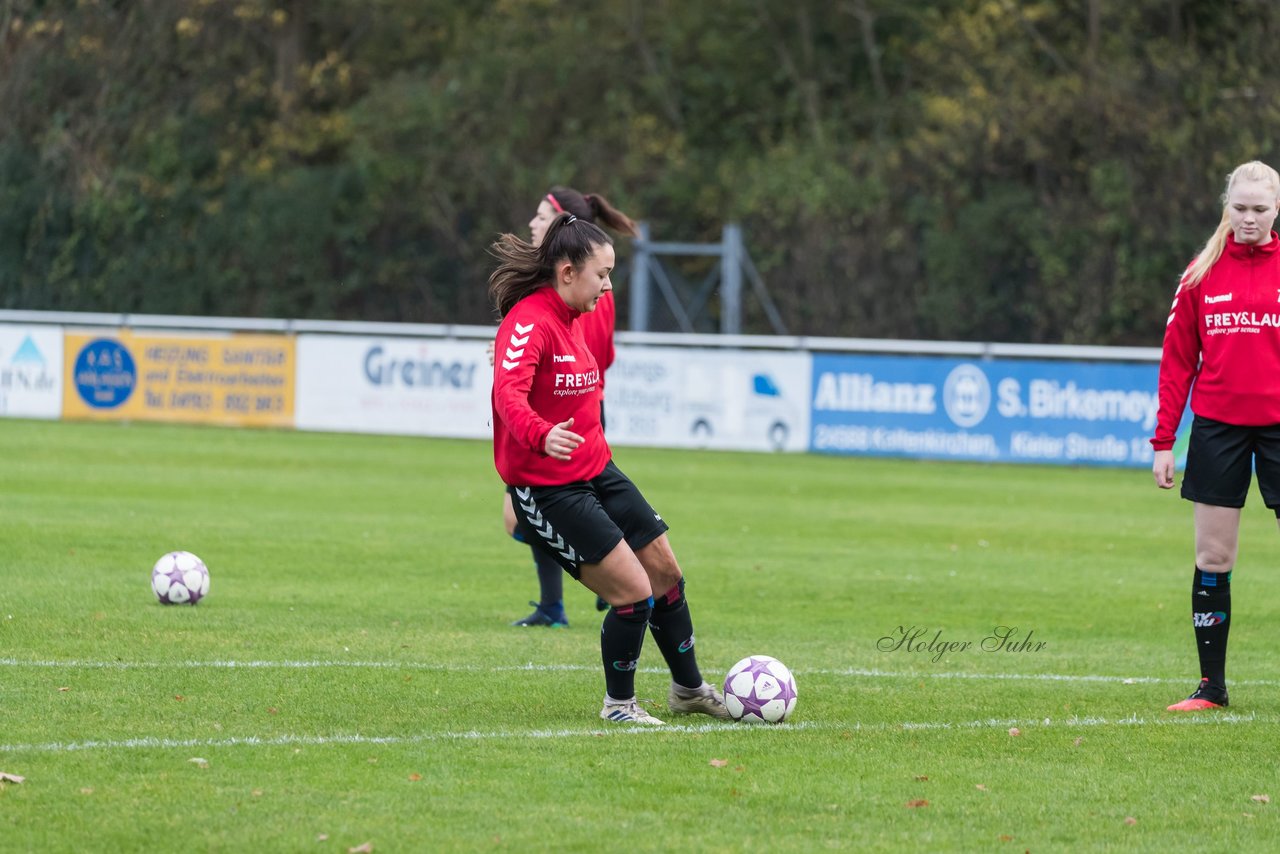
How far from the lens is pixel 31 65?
4297 centimetres

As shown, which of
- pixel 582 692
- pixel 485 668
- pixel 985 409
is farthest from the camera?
pixel 985 409

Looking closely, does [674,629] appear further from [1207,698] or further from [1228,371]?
[1228,371]

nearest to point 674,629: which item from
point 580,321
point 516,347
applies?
point 516,347

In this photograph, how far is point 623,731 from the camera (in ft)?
23.5

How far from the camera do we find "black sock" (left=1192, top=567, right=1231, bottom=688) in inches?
311

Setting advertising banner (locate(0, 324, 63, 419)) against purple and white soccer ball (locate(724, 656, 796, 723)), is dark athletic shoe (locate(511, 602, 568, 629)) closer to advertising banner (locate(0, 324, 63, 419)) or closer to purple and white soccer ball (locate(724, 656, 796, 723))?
purple and white soccer ball (locate(724, 656, 796, 723))

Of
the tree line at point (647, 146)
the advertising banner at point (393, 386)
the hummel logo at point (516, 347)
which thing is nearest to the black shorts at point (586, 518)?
the hummel logo at point (516, 347)

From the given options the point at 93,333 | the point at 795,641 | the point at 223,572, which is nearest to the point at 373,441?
the point at 93,333

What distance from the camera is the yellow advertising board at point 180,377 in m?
26.9

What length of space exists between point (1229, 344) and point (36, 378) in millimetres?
22581

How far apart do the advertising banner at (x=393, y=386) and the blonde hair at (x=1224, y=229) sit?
18.3m

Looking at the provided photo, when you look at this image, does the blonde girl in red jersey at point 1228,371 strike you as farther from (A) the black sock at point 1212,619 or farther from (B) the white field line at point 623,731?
(B) the white field line at point 623,731

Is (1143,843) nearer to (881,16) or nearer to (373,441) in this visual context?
(373,441)

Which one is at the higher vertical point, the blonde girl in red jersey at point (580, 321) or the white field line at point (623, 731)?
the blonde girl in red jersey at point (580, 321)
